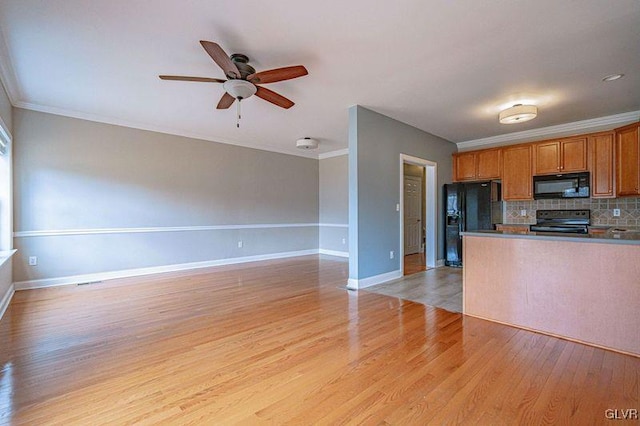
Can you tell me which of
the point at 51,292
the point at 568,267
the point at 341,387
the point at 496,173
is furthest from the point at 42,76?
the point at 496,173

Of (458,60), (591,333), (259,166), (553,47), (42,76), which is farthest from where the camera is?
(259,166)

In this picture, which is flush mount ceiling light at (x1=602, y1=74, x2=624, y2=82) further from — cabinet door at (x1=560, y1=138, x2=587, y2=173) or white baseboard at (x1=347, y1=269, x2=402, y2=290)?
white baseboard at (x1=347, y1=269, x2=402, y2=290)

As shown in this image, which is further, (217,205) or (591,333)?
(217,205)

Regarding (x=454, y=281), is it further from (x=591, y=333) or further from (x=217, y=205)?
(x=217, y=205)

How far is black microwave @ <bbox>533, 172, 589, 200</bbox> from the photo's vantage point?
467cm

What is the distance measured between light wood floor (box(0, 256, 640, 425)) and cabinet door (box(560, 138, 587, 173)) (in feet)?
11.5

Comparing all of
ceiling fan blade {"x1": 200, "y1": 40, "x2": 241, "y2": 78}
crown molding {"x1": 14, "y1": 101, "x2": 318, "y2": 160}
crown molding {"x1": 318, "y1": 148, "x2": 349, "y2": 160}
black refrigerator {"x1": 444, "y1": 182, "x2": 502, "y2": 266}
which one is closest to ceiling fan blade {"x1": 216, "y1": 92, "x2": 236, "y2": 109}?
ceiling fan blade {"x1": 200, "y1": 40, "x2": 241, "y2": 78}

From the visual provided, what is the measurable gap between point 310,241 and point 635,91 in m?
6.27

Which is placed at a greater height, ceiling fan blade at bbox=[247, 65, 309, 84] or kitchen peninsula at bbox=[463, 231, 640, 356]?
ceiling fan blade at bbox=[247, 65, 309, 84]

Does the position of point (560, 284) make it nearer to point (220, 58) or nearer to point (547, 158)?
point (547, 158)

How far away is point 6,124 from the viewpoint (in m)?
3.69

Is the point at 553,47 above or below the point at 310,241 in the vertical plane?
above

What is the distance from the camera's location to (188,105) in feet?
13.8

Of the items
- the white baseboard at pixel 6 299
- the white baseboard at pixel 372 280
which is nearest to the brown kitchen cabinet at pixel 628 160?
the white baseboard at pixel 372 280
